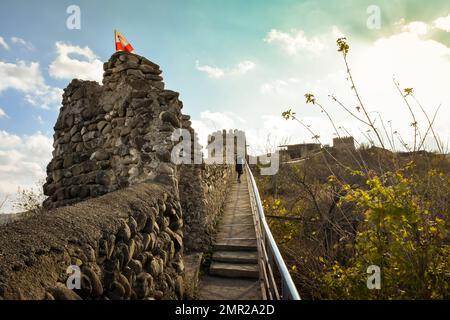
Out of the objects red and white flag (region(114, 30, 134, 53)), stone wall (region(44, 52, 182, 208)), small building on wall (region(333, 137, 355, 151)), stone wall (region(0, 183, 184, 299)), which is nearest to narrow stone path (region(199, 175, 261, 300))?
stone wall (region(0, 183, 184, 299))

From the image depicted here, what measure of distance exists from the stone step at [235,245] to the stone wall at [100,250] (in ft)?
8.28

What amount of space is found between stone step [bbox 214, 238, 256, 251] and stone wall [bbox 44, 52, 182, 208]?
2.62 meters

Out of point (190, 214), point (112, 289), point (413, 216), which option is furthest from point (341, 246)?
point (112, 289)

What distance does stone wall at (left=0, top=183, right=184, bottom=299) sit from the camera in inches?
60.7

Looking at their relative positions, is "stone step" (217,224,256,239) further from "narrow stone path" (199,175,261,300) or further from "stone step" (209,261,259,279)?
"stone step" (209,261,259,279)

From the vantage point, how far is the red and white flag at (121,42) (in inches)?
203

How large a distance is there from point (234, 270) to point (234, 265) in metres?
0.27

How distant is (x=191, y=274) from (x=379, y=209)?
3.21 metres

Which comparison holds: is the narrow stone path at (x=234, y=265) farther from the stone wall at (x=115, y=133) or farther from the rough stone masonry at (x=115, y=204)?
the stone wall at (x=115, y=133)

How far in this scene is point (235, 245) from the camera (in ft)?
19.8

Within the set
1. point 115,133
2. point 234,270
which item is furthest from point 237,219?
point 115,133
